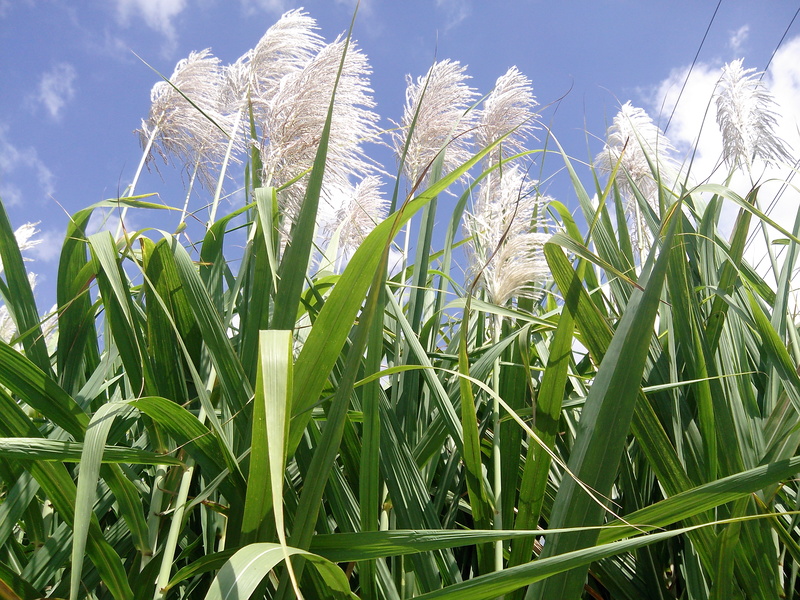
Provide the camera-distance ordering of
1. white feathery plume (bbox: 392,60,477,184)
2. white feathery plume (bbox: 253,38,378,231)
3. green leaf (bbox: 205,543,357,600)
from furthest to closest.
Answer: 1. white feathery plume (bbox: 392,60,477,184)
2. white feathery plume (bbox: 253,38,378,231)
3. green leaf (bbox: 205,543,357,600)

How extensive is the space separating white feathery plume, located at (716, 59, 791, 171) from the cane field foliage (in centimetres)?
45

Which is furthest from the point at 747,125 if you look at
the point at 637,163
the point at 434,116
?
the point at 434,116

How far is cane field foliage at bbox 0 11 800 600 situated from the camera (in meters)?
0.61

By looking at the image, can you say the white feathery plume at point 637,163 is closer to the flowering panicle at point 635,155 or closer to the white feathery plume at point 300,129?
the flowering panicle at point 635,155

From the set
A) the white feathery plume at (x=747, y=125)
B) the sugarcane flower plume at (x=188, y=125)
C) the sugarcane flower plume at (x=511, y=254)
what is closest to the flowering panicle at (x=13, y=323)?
the sugarcane flower plume at (x=188, y=125)

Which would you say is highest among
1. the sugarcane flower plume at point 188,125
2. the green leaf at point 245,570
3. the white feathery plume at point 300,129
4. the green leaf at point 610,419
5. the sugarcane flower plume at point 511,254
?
the sugarcane flower plume at point 188,125

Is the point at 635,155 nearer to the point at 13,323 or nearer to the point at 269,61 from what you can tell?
the point at 269,61

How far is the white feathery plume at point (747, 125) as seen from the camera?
1562 millimetres

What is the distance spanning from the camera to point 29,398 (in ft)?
2.51

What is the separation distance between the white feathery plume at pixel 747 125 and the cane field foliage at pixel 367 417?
0.45 metres

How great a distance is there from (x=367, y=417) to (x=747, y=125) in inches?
59.9

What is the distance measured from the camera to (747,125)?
1.60 m

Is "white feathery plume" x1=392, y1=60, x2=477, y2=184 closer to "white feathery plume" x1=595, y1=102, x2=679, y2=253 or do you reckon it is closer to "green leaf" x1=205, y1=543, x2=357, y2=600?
"white feathery plume" x1=595, y1=102, x2=679, y2=253

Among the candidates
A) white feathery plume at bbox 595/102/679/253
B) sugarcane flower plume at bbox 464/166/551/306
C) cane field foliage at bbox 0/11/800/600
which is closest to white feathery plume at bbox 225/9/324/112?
cane field foliage at bbox 0/11/800/600
